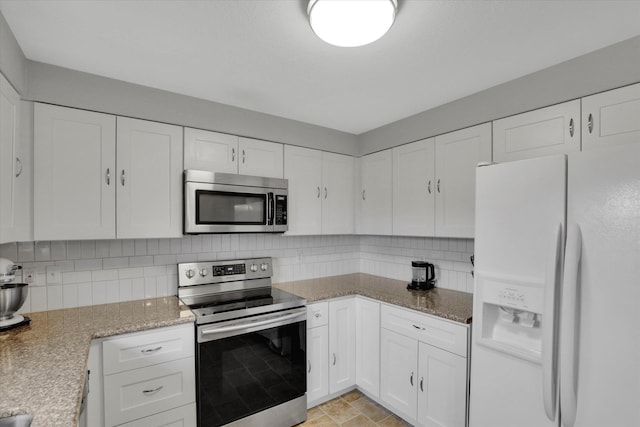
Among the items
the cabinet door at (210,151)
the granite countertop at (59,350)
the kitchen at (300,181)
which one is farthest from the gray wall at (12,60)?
the granite countertop at (59,350)

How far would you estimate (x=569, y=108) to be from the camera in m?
1.79

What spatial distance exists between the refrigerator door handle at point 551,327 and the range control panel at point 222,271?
6.59ft

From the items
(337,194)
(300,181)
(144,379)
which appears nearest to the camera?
(144,379)

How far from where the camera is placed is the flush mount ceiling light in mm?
1201

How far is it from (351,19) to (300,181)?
1.64 meters

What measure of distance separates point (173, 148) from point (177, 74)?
492 millimetres

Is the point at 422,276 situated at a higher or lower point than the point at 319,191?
lower

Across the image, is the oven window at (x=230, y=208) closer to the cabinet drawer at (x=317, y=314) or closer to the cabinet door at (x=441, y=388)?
the cabinet drawer at (x=317, y=314)

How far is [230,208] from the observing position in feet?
7.72

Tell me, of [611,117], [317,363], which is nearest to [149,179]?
[317,363]

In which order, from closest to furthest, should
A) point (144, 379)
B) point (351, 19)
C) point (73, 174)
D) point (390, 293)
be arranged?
1. point (351, 19)
2. point (144, 379)
3. point (73, 174)
4. point (390, 293)

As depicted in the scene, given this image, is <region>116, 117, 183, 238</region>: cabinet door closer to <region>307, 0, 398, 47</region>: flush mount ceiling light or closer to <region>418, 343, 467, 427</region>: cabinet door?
<region>307, 0, 398, 47</region>: flush mount ceiling light

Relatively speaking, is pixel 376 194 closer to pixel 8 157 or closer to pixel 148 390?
pixel 148 390

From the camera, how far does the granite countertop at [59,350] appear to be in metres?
0.96
